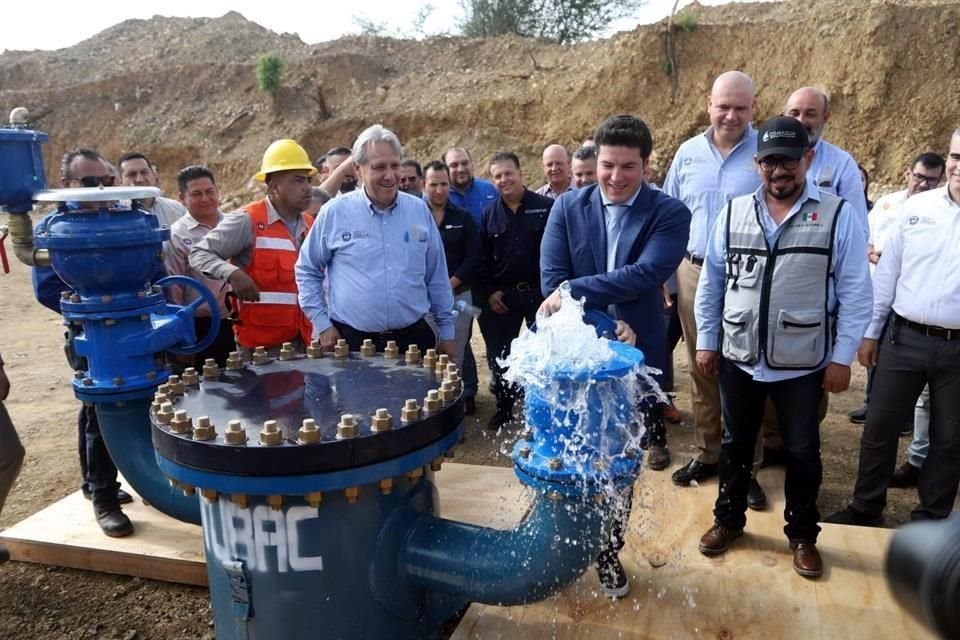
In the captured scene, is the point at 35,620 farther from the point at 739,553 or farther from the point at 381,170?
the point at 739,553

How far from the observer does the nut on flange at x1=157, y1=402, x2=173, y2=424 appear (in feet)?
6.81

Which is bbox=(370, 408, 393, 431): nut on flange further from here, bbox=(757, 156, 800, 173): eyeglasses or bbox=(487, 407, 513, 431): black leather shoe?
bbox=(487, 407, 513, 431): black leather shoe

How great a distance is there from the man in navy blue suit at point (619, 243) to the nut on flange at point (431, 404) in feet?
2.14

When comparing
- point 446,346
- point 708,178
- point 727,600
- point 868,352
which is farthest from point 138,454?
point 868,352

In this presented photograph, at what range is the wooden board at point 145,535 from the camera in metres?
3.06

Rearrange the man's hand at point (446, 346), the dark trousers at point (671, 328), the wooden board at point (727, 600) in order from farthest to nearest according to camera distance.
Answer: the dark trousers at point (671, 328) → the man's hand at point (446, 346) → the wooden board at point (727, 600)

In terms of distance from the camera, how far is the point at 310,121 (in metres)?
18.5

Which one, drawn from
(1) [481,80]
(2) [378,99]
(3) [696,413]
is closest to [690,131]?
(1) [481,80]

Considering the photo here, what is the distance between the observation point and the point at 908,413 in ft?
10.2

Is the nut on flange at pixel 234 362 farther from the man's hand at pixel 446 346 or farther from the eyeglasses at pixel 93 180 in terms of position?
the eyeglasses at pixel 93 180

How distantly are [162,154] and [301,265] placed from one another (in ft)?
61.5

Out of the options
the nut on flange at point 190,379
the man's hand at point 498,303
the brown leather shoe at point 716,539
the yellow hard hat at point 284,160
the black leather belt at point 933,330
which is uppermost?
the yellow hard hat at point 284,160

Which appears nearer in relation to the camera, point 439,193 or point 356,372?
point 356,372

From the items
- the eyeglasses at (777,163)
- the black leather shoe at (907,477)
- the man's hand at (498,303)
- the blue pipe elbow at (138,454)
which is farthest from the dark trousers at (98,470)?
the black leather shoe at (907,477)
